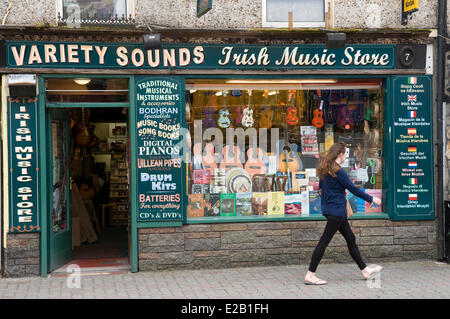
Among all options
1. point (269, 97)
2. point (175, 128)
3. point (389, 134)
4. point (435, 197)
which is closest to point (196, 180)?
point (175, 128)

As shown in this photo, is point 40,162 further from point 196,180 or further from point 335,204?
point 335,204

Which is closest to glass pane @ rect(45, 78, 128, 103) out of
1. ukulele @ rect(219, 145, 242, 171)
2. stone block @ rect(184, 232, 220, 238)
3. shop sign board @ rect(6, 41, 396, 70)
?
shop sign board @ rect(6, 41, 396, 70)

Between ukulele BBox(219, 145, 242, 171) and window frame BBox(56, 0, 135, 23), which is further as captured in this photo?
ukulele BBox(219, 145, 242, 171)

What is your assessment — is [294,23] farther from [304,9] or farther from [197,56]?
[197,56]

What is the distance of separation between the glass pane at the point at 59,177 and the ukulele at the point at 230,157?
2.52 metres

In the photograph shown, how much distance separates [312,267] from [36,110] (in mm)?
4420

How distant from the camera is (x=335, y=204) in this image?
7.93 meters

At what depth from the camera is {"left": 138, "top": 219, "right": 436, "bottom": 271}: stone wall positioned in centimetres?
905

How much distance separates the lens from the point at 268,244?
9.30 meters

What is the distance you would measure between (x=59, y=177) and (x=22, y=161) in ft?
3.33

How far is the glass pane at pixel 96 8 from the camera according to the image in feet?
29.8

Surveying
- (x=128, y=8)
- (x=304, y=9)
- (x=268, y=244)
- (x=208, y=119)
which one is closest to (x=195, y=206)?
(x=268, y=244)

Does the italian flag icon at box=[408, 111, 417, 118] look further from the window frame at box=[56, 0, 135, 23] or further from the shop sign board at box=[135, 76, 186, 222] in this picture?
the window frame at box=[56, 0, 135, 23]

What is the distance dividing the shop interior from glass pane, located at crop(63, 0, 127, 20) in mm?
1007
